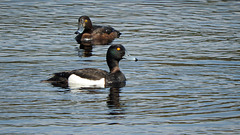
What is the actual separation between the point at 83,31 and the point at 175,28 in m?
3.59

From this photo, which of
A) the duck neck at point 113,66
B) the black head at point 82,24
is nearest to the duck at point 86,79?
the duck neck at point 113,66

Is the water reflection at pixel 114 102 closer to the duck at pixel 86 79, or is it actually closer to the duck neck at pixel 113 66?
the duck at pixel 86 79

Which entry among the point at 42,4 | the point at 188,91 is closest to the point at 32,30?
the point at 42,4

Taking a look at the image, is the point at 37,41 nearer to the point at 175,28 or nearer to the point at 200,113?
the point at 175,28

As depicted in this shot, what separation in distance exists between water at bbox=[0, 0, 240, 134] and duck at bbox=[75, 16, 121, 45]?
60 centimetres

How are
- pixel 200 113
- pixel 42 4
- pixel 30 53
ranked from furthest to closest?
1. pixel 42 4
2. pixel 30 53
3. pixel 200 113

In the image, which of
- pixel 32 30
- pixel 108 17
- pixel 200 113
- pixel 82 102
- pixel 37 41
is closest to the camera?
pixel 200 113

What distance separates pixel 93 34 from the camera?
2373 cm

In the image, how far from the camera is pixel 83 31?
2350 centimetres

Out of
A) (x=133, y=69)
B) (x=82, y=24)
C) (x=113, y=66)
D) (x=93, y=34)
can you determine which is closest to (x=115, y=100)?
(x=113, y=66)

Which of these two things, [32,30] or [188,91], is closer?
[188,91]

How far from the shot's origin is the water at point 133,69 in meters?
11.5

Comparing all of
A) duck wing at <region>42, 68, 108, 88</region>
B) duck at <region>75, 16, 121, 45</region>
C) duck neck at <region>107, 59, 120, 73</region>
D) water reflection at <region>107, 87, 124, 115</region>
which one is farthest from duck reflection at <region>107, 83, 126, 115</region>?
duck at <region>75, 16, 121, 45</region>

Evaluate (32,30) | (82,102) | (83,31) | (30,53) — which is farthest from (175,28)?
(82,102)
